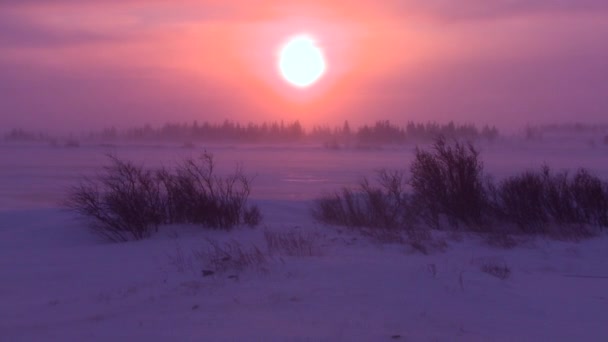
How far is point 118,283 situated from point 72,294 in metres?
0.89

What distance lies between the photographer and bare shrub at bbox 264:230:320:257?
13.9 metres

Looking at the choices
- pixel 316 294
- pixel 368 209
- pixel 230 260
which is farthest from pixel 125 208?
pixel 316 294

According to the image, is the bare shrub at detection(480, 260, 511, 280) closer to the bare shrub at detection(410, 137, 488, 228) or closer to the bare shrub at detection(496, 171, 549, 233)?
the bare shrub at detection(496, 171, 549, 233)

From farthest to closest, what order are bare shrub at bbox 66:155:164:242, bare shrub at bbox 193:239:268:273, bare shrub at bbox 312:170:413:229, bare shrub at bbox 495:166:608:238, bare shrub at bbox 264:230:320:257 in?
bare shrub at bbox 312:170:413:229 < bare shrub at bbox 495:166:608:238 < bare shrub at bbox 66:155:164:242 < bare shrub at bbox 264:230:320:257 < bare shrub at bbox 193:239:268:273

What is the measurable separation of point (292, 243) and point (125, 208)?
7.28 metres

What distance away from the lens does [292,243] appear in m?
14.9

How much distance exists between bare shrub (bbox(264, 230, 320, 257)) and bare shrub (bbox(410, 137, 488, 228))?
8530mm

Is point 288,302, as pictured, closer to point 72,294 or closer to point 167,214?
point 72,294

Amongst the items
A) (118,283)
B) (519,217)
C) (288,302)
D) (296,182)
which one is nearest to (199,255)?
(118,283)

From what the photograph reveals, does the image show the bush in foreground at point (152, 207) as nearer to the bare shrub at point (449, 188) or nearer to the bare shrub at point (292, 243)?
the bare shrub at point (292, 243)

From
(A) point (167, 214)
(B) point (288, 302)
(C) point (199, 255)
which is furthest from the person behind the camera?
(A) point (167, 214)

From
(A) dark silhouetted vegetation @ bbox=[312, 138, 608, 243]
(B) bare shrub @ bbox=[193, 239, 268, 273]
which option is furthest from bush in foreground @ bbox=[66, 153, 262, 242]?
(B) bare shrub @ bbox=[193, 239, 268, 273]

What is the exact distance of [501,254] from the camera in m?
15.1

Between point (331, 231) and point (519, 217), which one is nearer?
point (331, 231)
